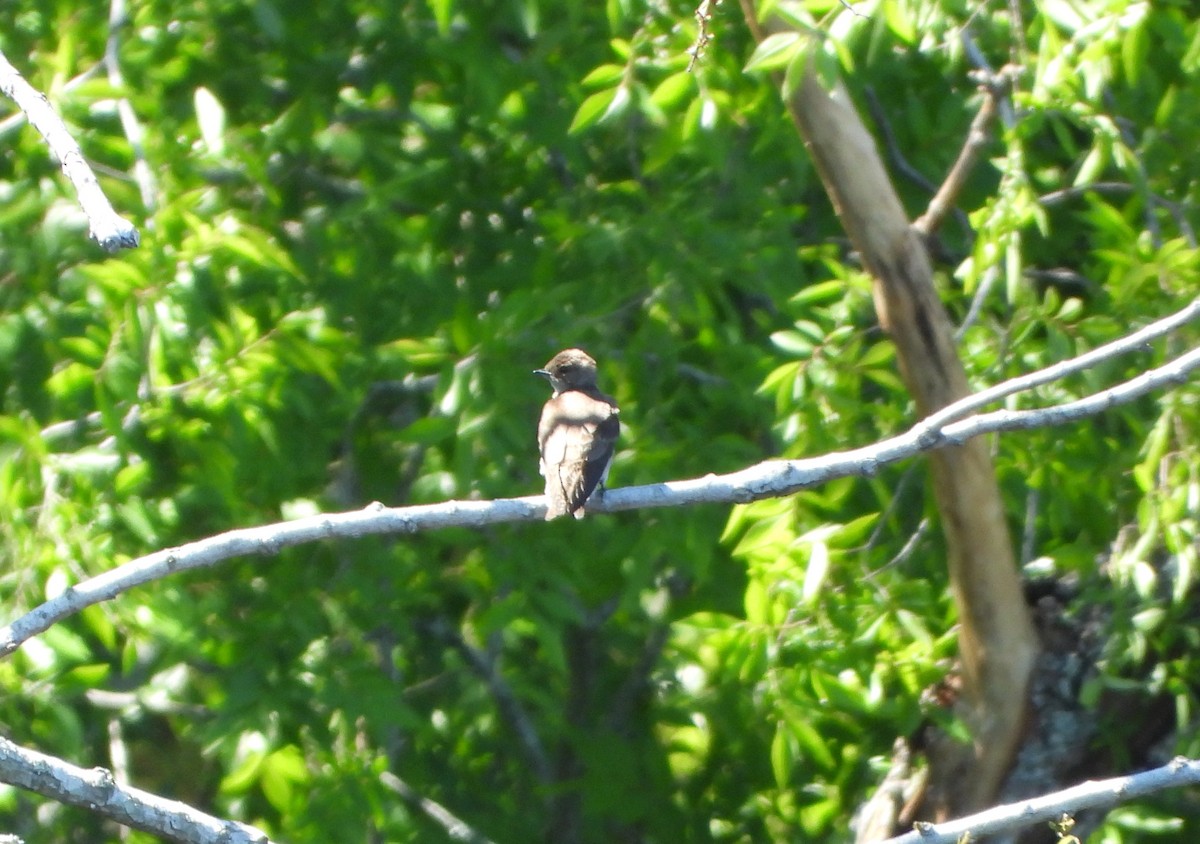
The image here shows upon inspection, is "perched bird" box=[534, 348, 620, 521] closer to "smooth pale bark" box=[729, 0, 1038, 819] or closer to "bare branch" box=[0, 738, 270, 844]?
"smooth pale bark" box=[729, 0, 1038, 819]

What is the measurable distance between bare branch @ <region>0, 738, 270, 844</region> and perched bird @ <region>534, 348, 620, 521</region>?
5.36 feet

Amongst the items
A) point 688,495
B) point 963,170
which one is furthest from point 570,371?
point 688,495

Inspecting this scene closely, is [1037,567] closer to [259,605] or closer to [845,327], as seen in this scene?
[845,327]

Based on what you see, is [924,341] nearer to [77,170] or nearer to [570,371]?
[570,371]

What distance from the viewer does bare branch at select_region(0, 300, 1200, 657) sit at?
10.0 ft

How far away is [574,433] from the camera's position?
498cm

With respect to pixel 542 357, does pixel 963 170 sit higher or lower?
higher

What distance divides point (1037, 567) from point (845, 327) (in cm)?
118

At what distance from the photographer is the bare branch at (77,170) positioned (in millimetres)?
Result: 2281

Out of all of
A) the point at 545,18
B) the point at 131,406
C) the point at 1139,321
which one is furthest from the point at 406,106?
the point at 1139,321

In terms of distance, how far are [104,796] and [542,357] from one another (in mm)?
2735

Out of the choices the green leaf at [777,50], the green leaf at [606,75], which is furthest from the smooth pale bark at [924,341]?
the green leaf at [777,50]

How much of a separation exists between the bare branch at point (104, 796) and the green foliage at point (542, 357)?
5.66 ft

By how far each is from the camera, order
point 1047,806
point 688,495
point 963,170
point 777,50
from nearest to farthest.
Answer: point 1047,806, point 688,495, point 777,50, point 963,170
